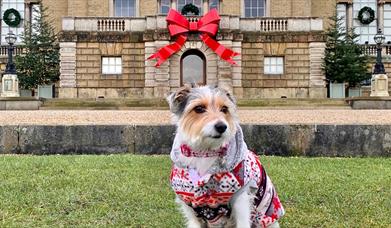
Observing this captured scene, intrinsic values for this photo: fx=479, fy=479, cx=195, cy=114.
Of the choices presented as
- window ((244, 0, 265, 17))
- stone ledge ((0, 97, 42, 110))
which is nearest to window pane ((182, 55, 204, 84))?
window ((244, 0, 265, 17))

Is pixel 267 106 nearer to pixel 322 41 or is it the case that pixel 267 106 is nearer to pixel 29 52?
pixel 322 41

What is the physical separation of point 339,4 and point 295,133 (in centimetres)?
3219

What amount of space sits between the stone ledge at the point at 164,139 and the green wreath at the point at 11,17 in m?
31.2

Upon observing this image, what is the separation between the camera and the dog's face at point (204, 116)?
3.03 metres

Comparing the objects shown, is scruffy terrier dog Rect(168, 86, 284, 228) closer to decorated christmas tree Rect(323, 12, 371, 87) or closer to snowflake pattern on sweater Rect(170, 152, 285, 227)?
snowflake pattern on sweater Rect(170, 152, 285, 227)

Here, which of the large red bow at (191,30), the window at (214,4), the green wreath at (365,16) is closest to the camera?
the large red bow at (191,30)

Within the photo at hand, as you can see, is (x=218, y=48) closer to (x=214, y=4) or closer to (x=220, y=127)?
(x=214, y=4)

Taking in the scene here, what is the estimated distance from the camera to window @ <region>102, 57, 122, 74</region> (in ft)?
94.4

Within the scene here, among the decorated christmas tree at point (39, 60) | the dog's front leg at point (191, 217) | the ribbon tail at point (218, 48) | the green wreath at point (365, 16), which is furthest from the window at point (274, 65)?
the dog's front leg at point (191, 217)

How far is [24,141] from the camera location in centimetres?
873

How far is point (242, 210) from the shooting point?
10.6 ft

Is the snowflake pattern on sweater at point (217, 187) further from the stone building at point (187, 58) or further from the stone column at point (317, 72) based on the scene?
the stone column at point (317, 72)

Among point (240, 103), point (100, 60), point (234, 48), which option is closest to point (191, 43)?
point (234, 48)

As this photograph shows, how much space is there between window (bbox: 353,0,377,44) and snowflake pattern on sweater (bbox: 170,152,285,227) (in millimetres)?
37196
